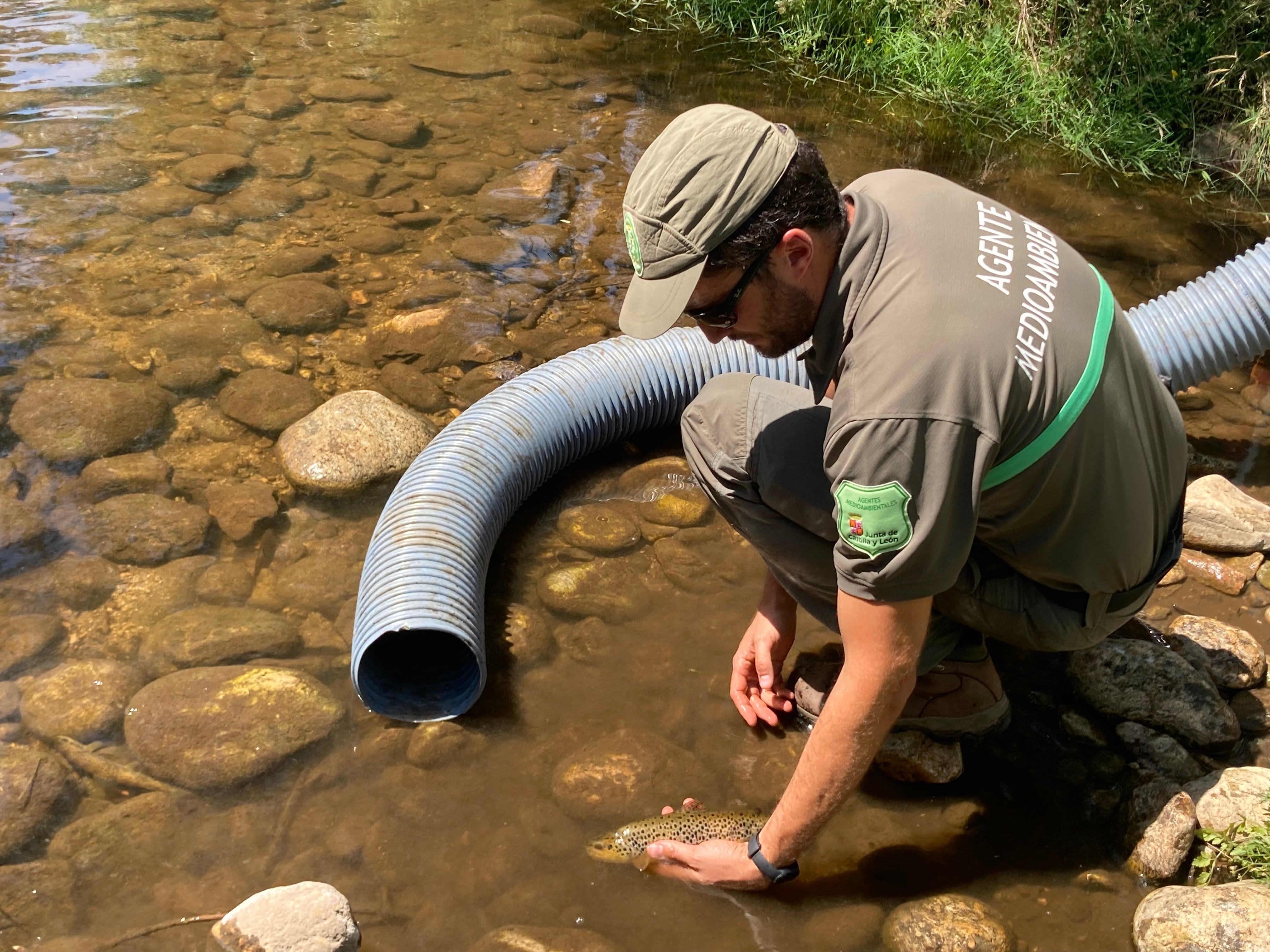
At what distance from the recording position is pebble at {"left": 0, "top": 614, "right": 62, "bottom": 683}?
2998 mm

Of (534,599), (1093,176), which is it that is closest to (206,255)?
(534,599)

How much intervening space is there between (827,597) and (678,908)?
2.67 feet

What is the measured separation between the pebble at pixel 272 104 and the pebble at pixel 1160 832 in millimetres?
5634

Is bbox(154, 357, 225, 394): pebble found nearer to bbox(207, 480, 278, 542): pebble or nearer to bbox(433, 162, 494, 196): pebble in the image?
bbox(207, 480, 278, 542): pebble

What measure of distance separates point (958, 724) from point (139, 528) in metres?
2.56

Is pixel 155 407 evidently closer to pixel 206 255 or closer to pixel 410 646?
pixel 206 255

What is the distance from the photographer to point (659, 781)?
9.18 feet

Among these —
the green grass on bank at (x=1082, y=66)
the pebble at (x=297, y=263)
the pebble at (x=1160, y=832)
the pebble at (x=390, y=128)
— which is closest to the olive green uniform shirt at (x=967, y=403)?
the pebble at (x=1160, y=832)

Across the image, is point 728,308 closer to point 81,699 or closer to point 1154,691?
point 1154,691

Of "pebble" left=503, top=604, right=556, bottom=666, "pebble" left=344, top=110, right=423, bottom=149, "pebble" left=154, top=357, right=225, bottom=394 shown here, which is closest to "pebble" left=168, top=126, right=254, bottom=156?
"pebble" left=344, top=110, right=423, bottom=149

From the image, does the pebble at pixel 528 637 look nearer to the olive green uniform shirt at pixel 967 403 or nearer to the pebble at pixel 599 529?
the pebble at pixel 599 529

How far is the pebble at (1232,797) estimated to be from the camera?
2.51 m

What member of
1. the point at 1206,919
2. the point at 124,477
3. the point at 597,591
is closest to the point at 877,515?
the point at 1206,919

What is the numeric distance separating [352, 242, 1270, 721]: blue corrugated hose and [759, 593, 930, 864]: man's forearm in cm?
106
